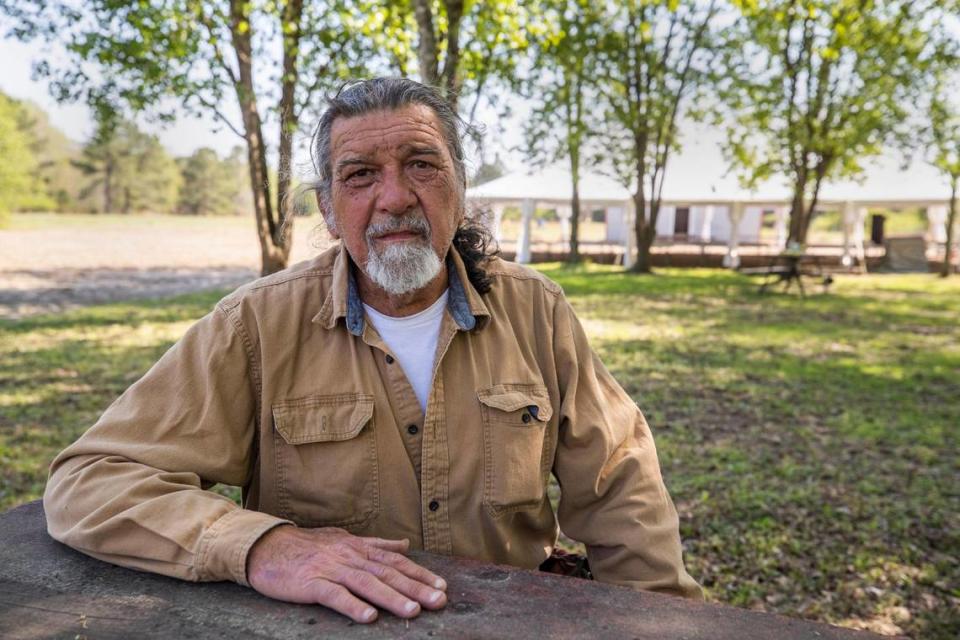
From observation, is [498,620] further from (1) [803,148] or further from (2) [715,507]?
(1) [803,148]

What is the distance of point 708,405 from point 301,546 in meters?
6.21

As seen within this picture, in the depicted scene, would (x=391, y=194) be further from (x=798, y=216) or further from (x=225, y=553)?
(x=798, y=216)

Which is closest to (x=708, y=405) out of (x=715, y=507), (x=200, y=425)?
(x=715, y=507)

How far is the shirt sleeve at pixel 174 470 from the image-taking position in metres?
1.59

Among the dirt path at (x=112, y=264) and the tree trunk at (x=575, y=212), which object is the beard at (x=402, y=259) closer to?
the dirt path at (x=112, y=264)

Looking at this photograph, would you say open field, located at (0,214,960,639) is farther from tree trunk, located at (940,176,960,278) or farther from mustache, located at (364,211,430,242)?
tree trunk, located at (940,176,960,278)

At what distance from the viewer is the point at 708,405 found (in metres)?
7.24

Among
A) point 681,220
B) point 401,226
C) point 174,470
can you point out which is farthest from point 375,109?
point 681,220

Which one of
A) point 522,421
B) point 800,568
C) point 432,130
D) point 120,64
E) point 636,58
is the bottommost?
point 800,568

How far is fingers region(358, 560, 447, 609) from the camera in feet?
4.73

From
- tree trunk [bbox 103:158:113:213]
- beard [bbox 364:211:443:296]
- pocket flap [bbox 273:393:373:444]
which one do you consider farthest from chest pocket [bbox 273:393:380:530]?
tree trunk [bbox 103:158:113:213]

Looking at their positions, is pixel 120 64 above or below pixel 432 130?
above

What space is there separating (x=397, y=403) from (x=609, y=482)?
2.06 ft

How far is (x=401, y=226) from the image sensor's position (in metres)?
2.14
